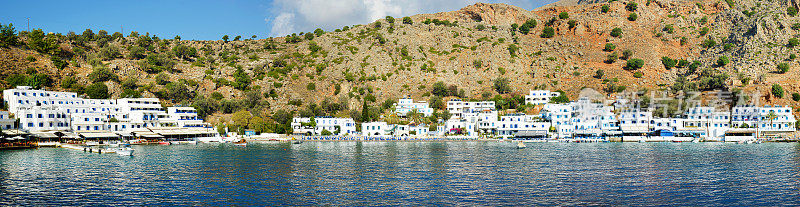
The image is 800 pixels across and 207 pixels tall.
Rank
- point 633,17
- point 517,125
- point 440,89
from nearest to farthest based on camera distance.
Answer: point 517,125, point 440,89, point 633,17

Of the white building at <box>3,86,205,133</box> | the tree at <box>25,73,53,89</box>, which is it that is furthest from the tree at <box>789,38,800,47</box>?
the tree at <box>25,73,53,89</box>

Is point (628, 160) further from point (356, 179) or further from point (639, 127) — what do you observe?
point (639, 127)

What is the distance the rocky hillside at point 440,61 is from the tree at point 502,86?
3.24ft

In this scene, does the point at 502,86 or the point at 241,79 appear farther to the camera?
the point at 502,86

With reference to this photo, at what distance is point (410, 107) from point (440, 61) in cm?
3518

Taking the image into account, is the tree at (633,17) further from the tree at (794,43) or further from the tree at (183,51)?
the tree at (183,51)

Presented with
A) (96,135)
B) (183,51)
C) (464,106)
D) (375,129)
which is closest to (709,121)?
(464,106)

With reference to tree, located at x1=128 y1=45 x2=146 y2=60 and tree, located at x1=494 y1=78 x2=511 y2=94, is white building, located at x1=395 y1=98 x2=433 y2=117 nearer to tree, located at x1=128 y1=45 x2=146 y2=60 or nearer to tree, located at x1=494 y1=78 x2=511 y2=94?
tree, located at x1=494 y1=78 x2=511 y2=94

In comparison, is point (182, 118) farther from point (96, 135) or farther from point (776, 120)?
point (776, 120)

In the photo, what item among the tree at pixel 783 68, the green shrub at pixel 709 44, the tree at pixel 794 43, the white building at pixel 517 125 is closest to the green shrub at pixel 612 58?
the green shrub at pixel 709 44

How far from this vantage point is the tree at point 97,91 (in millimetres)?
119500

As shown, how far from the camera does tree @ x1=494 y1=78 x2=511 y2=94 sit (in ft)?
509

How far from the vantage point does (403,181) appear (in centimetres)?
4503

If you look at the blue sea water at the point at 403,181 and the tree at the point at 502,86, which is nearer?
the blue sea water at the point at 403,181
